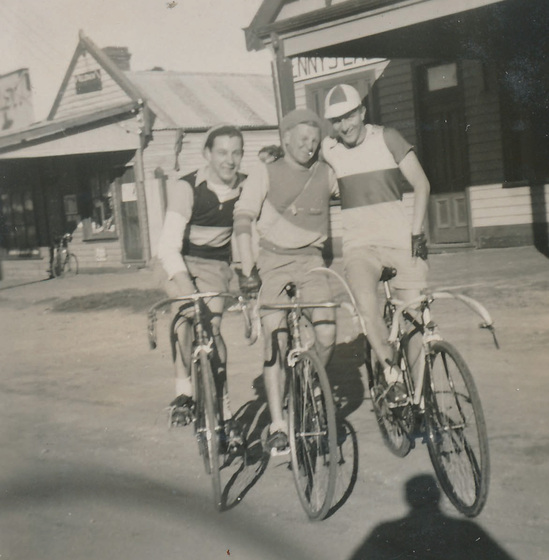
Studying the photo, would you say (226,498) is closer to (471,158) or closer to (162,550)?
(162,550)

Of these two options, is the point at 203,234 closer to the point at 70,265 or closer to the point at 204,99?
the point at 70,265

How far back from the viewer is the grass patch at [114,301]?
13641mm

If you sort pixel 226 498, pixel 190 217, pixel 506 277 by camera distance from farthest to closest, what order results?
pixel 506 277 < pixel 190 217 < pixel 226 498

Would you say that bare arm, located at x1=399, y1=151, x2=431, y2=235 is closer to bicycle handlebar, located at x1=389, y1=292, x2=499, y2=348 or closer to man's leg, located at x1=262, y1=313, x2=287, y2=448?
bicycle handlebar, located at x1=389, y1=292, x2=499, y2=348

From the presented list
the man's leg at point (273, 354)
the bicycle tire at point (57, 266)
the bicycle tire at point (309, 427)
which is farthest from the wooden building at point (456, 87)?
the bicycle tire at point (57, 266)

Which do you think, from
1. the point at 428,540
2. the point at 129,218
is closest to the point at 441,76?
the point at 129,218

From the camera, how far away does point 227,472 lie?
16.3 ft

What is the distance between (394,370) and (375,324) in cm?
31

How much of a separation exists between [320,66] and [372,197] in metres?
13.7

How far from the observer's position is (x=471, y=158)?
15203 mm

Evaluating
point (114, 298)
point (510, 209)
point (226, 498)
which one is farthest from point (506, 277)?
point (226, 498)

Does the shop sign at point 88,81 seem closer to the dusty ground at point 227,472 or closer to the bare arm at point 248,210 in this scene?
the dusty ground at point 227,472

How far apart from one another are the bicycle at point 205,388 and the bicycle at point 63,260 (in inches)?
727

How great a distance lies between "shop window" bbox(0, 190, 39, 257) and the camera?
24.3 meters
